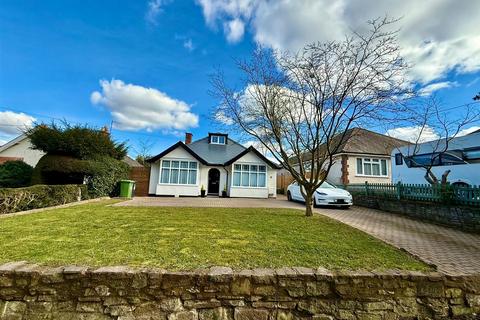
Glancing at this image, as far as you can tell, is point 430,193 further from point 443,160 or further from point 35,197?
point 35,197

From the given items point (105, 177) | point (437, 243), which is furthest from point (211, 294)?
point (105, 177)

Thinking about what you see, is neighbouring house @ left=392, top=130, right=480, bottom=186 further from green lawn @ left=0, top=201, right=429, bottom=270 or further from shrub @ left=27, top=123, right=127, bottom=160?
shrub @ left=27, top=123, right=127, bottom=160

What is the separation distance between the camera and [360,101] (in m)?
7.80

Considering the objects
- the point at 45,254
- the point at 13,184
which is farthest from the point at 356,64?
the point at 13,184

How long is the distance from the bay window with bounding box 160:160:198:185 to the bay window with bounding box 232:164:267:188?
333cm

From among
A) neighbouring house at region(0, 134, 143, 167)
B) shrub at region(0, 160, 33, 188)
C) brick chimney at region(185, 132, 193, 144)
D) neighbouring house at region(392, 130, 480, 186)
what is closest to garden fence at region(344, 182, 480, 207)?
neighbouring house at region(392, 130, 480, 186)

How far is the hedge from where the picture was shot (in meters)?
7.98

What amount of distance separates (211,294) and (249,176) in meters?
16.0

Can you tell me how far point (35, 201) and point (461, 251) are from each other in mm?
13608

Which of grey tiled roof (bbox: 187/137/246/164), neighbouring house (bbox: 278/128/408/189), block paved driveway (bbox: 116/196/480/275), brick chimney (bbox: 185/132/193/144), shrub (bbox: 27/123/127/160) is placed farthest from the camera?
brick chimney (bbox: 185/132/193/144)

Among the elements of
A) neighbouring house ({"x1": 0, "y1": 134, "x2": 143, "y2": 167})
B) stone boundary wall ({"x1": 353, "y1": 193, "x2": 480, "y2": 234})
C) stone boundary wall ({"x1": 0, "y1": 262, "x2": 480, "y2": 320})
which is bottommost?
stone boundary wall ({"x1": 0, "y1": 262, "x2": 480, "y2": 320})

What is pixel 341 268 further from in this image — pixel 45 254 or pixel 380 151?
pixel 380 151

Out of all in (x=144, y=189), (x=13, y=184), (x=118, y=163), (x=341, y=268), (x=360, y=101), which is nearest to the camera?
(x=341, y=268)

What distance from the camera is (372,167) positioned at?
2108 cm
